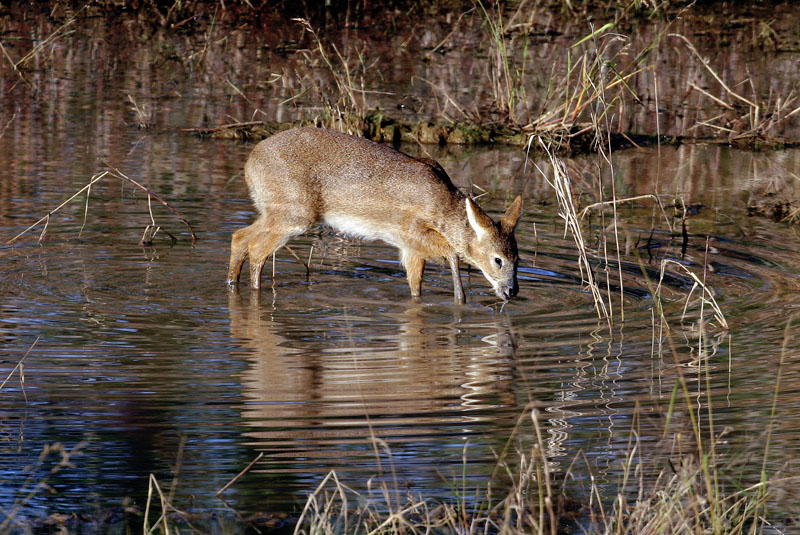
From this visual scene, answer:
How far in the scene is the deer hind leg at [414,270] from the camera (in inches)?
426

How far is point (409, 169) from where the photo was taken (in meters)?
11.2

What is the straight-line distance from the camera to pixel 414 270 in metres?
10.9

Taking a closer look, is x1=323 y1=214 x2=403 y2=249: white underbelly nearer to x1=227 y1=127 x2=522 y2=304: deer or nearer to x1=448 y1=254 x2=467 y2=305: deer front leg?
x1=227 y1=127 x2=522 y2=304: deer

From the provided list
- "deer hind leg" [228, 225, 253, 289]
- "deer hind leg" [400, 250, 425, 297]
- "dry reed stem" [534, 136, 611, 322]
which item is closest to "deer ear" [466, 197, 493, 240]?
"deer hind leg" [400, 250, 425, 297]

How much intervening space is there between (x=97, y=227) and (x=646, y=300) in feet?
17.5

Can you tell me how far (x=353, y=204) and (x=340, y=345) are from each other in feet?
8.04

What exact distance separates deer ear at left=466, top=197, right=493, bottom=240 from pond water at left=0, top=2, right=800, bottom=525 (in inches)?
23.4

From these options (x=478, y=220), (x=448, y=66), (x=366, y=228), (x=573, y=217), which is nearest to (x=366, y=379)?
(x=573, y=217)

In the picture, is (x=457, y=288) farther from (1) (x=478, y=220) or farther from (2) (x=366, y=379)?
(2) (x=366, y=379)

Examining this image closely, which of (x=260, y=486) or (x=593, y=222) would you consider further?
(x=593, y=222)

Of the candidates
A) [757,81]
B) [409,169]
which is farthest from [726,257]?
[757,81]

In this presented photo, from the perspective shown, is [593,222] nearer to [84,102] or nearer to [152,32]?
[84,102]

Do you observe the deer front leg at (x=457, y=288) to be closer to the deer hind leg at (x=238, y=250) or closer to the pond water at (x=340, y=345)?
the pond water at (x=340, y=345)

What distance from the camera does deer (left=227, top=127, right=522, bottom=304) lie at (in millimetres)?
10992
